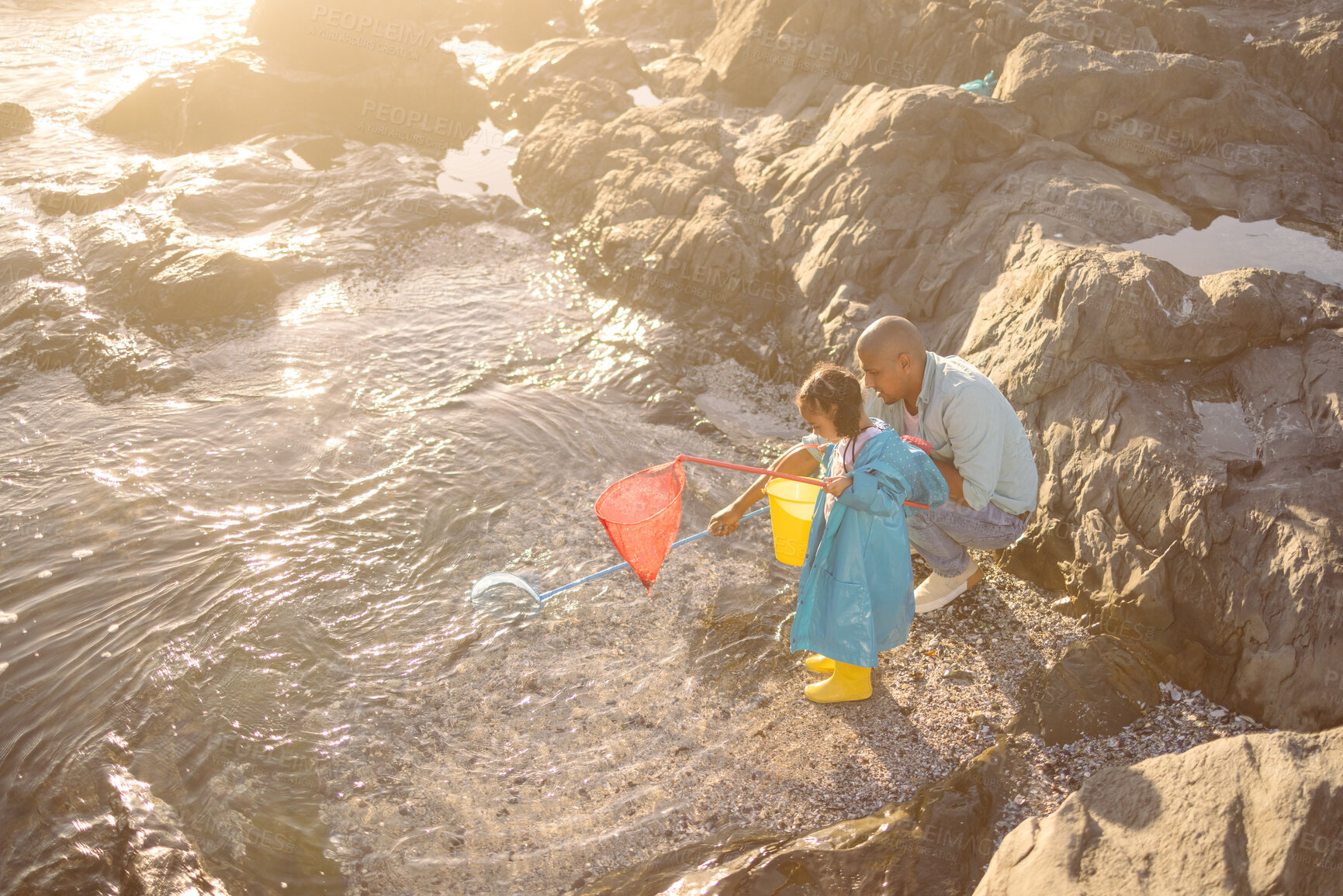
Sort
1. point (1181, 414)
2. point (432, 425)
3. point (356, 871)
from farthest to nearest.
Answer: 1. point (432, 425)
2. point (1181, 414)
3. point (356, 871)

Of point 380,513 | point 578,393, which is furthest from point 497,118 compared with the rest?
point 380,513

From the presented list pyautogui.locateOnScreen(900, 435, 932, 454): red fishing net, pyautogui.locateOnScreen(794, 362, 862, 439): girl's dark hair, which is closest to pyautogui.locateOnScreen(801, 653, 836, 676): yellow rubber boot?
pyautogui.locateOnScreen(900, 435, 932, 454): red fishing net

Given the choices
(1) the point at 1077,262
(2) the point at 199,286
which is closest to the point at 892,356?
(1) the point at 1077,262

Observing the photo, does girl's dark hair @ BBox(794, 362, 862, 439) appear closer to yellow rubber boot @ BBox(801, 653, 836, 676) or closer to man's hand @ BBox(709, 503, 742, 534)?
man's hand @ BBox(709, 503, 742, 534)

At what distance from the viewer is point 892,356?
3.96 m

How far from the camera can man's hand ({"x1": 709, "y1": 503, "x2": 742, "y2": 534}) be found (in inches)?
151

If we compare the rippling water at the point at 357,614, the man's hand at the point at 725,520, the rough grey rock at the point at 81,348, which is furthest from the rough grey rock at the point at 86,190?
the man's hand at the point at 725,520

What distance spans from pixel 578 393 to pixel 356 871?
12.7 ft

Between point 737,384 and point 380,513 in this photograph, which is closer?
point 380,513

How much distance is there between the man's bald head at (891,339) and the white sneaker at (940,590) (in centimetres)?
126

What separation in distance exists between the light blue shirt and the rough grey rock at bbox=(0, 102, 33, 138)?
1170 cm

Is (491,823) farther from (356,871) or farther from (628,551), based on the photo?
(628,551)

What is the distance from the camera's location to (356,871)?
3.27m

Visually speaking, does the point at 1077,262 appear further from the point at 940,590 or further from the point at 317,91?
the point at 317,91
